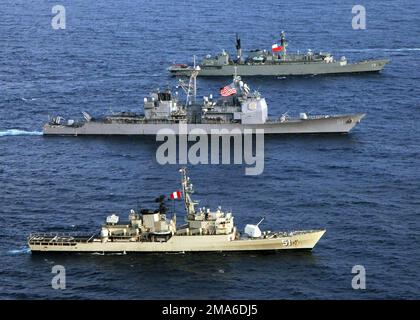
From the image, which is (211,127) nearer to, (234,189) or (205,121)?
(205,121)

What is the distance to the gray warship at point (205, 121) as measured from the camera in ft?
524

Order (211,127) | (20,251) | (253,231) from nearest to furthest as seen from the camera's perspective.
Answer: (253,231)
(20,251)
(211,127)

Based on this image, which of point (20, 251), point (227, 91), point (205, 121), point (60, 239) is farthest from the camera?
point (205, 121)

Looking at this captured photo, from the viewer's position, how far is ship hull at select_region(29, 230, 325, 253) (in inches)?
4326

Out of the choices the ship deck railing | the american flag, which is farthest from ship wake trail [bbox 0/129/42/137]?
the ship deck railing

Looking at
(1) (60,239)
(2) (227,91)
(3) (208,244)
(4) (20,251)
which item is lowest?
(4) (20,251)

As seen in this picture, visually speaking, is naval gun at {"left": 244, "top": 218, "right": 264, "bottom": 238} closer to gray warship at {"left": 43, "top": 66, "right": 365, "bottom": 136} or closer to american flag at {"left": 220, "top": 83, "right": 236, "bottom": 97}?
american flag at {"left": 220, "top": 83, "right": 236, "bottom": 97}

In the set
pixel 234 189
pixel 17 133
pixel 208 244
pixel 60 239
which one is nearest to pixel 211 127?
pixel 17 133

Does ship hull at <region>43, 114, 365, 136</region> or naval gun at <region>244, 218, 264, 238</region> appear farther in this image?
ship hull at <region>43, 114, 365, 136</region>

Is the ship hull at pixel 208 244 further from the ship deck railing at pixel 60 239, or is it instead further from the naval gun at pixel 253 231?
the naval gun at pixel 253 231

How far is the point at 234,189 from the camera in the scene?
132m

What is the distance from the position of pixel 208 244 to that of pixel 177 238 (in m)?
3.21

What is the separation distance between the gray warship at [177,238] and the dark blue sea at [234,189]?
979 millimetres

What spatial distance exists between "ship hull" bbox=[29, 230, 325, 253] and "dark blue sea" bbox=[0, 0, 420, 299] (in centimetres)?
84
